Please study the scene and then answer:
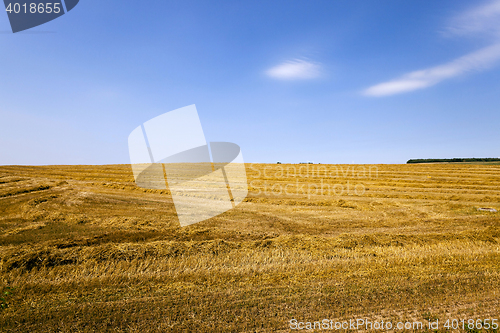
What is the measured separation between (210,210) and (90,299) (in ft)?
33.4

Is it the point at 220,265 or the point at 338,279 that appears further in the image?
the point at 220,265

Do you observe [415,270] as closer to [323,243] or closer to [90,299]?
[323,243]

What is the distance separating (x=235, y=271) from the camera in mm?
6383

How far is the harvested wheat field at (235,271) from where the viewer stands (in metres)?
4.57

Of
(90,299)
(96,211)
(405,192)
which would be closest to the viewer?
(90,299)

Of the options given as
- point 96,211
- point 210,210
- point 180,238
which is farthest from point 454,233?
point 96,211

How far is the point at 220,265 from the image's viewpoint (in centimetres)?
683

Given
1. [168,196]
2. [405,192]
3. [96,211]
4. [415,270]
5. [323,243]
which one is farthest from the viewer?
[405,192]

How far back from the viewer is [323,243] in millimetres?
8711

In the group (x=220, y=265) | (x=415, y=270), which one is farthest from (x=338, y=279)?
(x=220, y=265)

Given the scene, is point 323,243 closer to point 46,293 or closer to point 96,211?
point 46,293

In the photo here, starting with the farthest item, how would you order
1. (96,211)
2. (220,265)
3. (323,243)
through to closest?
(96,211) → (323,243) → (220,265)

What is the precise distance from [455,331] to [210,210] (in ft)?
39.8

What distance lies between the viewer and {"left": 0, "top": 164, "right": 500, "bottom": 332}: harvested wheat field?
457cm
